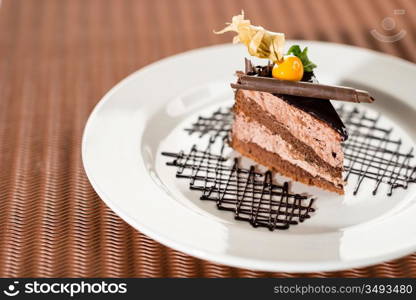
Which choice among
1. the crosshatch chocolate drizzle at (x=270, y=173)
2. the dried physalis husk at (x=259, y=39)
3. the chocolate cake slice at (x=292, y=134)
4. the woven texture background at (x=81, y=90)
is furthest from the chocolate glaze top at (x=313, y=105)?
the woven texture background at (x=81, y=90)

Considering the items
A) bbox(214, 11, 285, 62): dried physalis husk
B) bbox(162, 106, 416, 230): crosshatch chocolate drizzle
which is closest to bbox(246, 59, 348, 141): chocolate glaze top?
bbox(214, 11, 285, 62): dried physalis husk

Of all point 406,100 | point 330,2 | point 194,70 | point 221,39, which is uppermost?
point 330,2

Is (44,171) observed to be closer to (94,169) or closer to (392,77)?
(94,169)

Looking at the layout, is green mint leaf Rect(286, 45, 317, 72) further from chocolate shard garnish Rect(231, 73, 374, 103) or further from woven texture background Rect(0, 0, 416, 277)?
woven texture background Rect(0, 0, 416, 277)

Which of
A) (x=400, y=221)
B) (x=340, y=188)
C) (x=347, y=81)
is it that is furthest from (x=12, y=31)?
(x=400, y=221)

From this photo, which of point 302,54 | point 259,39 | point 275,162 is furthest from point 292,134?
point 259,39

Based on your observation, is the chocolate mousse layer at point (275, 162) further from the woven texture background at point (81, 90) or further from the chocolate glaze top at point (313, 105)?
the woven texture background at point (81, 90)

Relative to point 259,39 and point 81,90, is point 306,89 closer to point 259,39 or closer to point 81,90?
point 259,39
